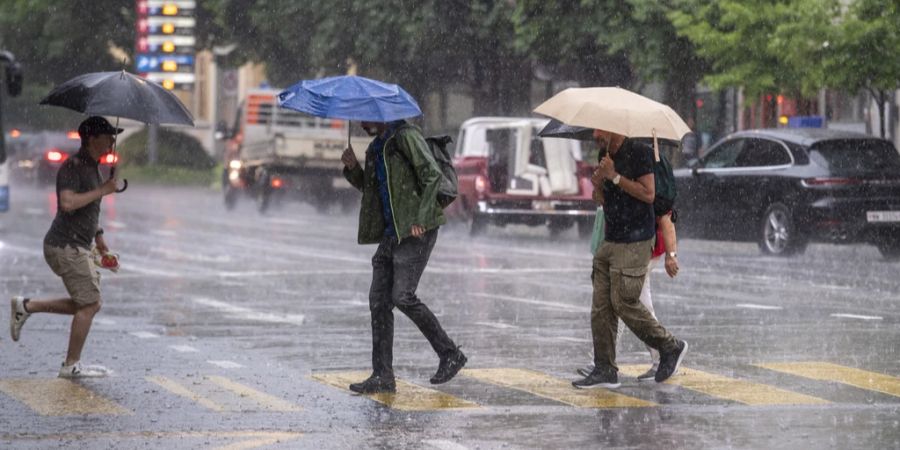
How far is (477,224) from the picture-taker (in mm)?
28922

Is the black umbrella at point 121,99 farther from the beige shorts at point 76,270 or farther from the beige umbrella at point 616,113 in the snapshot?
the beige umbrella at point 616,113

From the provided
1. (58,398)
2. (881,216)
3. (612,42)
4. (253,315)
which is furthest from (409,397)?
(612,42)

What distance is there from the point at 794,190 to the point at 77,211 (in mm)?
13484

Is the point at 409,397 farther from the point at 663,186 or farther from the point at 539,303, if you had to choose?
the point at 539,303

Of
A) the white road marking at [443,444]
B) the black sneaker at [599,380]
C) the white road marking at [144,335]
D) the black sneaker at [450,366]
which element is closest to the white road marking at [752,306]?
the white road marking at [144,335]

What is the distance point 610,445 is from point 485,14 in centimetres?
2946

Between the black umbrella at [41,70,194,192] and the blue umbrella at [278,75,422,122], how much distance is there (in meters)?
0.82

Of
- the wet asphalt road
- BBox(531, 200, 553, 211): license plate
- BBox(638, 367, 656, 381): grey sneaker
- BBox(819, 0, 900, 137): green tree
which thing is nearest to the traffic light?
the wet asphalt road

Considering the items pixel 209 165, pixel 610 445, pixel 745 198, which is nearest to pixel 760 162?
pixel 745 198

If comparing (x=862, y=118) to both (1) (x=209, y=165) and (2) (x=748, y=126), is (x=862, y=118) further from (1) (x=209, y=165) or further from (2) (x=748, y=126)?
(1) (x=209, y=165)

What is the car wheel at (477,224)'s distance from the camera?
28.7 meters

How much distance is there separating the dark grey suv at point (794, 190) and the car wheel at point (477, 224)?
13.9 feet

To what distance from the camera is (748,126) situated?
44156 millimetres

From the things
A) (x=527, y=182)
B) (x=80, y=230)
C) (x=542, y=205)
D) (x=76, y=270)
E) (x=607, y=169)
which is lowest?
(x=542, y=205)
